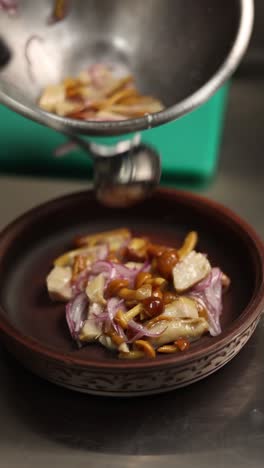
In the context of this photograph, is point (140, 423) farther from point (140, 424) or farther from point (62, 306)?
point (62, 306)

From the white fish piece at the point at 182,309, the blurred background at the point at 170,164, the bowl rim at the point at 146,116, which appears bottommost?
the white fish piece at the point at 182,309

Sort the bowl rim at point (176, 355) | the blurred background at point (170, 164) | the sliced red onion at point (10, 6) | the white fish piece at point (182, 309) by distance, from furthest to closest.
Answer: the blurred background at point (170, 164) → the sliced red onion at point (10, 6) → the white fish piece at point (182, 309) → the bowl rim at point (176, 355)

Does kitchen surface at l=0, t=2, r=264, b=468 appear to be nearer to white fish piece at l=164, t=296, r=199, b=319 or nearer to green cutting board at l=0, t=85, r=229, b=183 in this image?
white fish piece at l=164, t=296, r=199, b=319

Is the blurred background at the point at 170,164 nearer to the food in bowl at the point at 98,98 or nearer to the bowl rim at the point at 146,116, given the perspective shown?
the food in bowl at the point at 98,98

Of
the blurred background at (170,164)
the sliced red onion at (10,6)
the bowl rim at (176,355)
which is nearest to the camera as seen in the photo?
the bowl rim at (176,355)

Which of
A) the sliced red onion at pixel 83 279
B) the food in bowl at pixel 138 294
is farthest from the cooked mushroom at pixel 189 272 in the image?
the sliced red onion at pixel 83 279

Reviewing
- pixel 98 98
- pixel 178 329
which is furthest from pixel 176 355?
pixel 98 98

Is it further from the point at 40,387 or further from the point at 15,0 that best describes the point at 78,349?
the point at 15,0

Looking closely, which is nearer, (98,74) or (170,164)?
(98,74)
